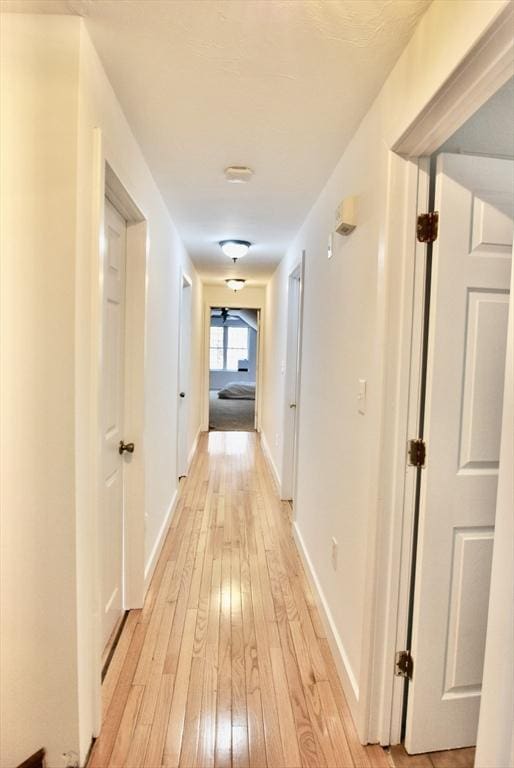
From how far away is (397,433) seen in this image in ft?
4.60

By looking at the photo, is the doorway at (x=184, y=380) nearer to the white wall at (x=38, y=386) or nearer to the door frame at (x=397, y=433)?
the white wall at (x=38, y=386)

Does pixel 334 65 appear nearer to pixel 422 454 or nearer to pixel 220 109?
pixel 220 109

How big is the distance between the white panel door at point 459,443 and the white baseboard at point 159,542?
1.50 metres

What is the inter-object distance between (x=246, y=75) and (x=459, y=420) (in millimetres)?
1367

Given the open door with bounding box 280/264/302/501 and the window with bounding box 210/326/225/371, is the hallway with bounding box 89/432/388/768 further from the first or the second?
the window with bounding box 210/326/225/371

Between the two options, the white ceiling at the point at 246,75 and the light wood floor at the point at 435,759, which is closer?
the white ceiling at the point at 246,75

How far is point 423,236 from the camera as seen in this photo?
53.6 inches

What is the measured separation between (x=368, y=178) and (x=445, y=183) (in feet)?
1.16

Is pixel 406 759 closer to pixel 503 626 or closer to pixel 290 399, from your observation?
pixel 503 626

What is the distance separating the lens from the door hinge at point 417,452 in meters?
1.40

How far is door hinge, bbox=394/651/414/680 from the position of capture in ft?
4.78

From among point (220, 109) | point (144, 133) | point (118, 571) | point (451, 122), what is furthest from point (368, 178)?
point (118, 571)

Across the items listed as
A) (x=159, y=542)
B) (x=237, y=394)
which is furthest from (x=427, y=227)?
(x=237, y=394)

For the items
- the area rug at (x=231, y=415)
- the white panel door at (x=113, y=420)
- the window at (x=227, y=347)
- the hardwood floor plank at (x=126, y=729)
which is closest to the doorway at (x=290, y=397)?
the white panel door at (x=113, y=420)
